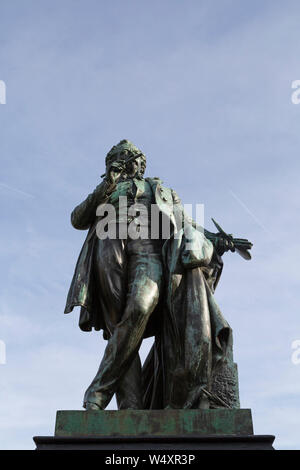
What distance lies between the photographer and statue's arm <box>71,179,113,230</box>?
8.52m

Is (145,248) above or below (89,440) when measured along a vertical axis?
above

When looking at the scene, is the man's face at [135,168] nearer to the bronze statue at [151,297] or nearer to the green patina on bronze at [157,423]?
the bronze statue at [151,297]

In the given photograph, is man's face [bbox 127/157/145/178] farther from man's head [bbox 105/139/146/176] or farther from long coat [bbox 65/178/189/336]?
long coat [bbox 65/178/189/336]

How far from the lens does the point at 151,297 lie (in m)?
7.76

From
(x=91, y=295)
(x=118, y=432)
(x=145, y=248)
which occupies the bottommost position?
(x=118, y=432)

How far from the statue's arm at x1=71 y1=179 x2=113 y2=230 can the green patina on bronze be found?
2.76 m

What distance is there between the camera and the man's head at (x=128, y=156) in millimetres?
9039

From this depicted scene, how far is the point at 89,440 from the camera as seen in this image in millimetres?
6562

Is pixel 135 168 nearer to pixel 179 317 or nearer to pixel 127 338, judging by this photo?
pixel 179 317

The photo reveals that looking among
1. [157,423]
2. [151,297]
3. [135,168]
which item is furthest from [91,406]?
[135,168]
